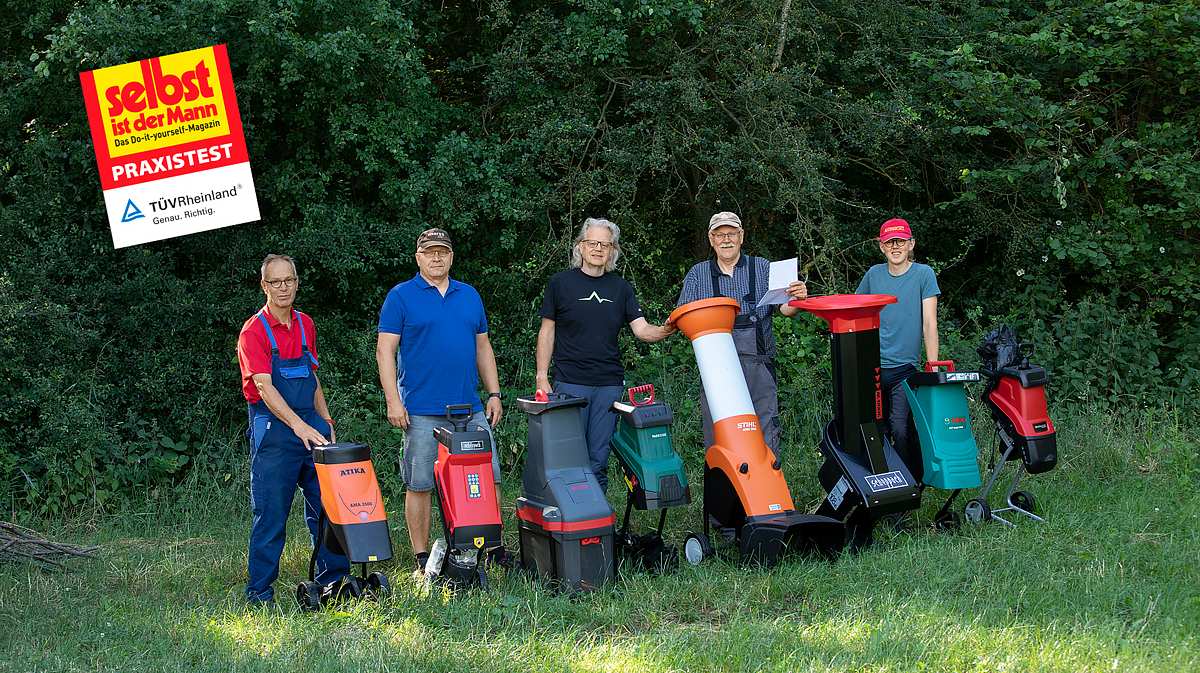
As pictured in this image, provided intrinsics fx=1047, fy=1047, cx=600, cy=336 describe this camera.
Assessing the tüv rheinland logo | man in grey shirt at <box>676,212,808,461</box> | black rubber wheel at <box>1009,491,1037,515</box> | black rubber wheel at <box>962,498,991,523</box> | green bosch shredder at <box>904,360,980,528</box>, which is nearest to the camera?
green bosch shredder at <box>904,360,980,528</box>

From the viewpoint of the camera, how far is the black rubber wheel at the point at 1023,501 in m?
5.72

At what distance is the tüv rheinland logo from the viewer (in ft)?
24.9

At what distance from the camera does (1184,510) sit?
224 inches

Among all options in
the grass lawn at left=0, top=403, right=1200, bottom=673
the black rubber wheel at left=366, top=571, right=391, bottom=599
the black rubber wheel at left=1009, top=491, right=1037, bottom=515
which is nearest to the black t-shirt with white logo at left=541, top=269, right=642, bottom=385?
the grass lawn at left=0, top=403, right=1200, bottom=673

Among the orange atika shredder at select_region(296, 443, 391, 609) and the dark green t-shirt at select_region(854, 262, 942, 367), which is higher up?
the dark green t-shirt at select_region(854, 262, 942, 367)

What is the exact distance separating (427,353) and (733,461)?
60.2 inches

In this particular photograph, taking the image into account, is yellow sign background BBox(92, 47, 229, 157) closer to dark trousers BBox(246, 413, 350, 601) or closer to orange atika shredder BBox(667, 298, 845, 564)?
dark trousers BBox(246, 413, 350, 601)

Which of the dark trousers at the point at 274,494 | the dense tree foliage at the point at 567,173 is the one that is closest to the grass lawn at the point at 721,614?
the dark trousers at the point at 274,494

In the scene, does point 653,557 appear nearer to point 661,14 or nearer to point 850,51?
point 661,14

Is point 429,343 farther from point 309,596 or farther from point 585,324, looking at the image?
point 309,596

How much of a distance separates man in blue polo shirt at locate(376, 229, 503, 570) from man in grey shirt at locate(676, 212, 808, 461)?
4.06ft

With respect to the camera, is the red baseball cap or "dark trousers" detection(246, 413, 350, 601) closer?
"dark trousers" detection(246, 413, 350, 601)

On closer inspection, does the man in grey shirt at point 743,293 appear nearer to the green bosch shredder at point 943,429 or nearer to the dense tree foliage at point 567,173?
the green bosch shredder at point 943,429

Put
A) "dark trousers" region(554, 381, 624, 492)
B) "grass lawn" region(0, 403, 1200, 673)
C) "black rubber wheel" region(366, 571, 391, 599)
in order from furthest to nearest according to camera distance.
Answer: "dark trousers" region(554, 381, 624, 492) → "black rubber wheel" region(366, 571, 391, 599) → "grass lawn" region(0, 403, 1200, 673)
